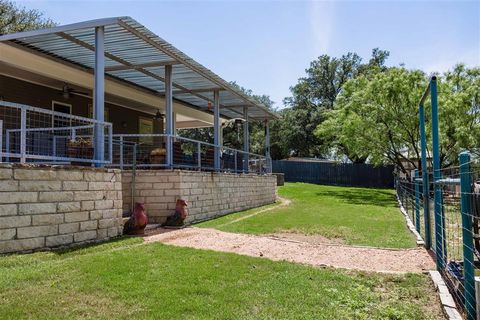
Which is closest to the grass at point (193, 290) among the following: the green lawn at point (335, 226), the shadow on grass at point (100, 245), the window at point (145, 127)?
the shadow on grass at point (100, 245)

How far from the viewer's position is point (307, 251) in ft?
23.2

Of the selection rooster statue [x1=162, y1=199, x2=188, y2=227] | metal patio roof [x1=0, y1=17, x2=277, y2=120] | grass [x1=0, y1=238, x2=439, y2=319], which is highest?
metal patio roof [x1=0, y1=17, x2=277, y2=120]

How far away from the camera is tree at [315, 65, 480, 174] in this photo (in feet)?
67.6

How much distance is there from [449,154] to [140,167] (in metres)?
17.4

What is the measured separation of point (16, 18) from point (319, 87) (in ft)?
86.1

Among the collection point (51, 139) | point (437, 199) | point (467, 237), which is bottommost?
point (467, 237)

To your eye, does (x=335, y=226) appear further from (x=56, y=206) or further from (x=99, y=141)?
(x=56, y=206)

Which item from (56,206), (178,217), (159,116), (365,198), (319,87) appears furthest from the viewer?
(319,87)

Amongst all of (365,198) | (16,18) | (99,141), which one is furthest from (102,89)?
(16,18)

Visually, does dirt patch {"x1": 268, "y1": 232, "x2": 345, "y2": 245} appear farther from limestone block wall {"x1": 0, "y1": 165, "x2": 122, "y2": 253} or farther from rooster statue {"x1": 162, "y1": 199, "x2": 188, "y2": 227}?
limestone block wall {"x1": 0, "y1": 165, "x2": 122, "y2": 253}

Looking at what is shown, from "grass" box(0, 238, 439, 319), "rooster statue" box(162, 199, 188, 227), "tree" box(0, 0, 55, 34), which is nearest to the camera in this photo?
"grass" box(0, 238, 439, 319)

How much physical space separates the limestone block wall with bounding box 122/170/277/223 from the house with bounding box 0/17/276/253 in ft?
0.08

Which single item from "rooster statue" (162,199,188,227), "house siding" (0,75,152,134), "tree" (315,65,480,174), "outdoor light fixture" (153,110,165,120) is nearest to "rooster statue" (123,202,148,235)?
"rooster statue" (162,199,188,227)

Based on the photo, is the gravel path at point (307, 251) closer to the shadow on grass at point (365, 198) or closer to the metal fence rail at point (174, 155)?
the metal fence rail at point (174, 155)
